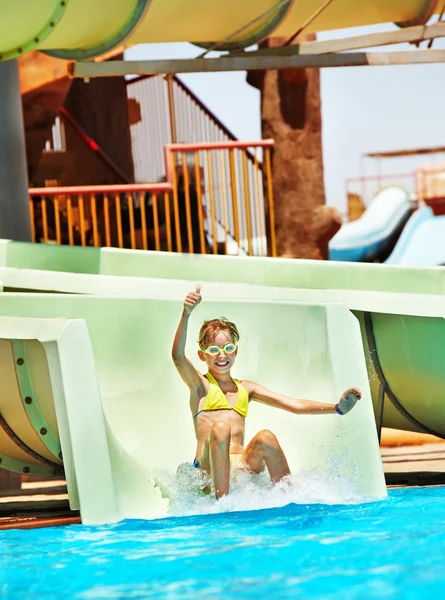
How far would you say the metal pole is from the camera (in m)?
5.96

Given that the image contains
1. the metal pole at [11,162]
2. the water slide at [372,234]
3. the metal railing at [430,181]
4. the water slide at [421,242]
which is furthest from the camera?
the metal railing at [430,181]

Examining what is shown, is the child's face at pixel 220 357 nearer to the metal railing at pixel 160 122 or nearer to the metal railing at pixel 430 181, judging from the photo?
the metal railing at pixel 160 122

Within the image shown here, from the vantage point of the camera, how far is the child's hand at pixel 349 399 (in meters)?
3.80

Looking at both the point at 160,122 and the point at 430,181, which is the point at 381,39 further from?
the point at 430,181

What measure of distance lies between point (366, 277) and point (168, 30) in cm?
241

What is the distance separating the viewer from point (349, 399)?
383 centimetres

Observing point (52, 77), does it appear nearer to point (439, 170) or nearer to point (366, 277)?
point (366, 277)

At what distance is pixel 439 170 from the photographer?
58.1 ft

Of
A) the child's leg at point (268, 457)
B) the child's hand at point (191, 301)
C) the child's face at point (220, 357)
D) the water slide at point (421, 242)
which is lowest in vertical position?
the child's leg at point (268, 457)

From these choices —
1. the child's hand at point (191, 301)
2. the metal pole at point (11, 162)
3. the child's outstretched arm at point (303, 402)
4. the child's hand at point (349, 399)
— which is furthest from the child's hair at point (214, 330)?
the metal pole at point (11, 162)

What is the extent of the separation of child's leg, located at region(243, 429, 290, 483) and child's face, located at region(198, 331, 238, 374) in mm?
369

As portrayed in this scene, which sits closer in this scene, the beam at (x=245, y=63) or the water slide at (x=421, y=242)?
the beam at (x=245, y=63)

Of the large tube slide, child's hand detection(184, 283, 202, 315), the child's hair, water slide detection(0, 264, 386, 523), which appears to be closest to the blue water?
water slide detection(0, 264, 386, 523)

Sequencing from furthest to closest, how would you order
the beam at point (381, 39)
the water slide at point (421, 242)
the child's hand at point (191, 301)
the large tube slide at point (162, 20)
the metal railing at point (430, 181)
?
the metal railing at point (430, 181)
the water slide at point (421, 242)
the beam at point (381, 39)
the large tube slide at point (162, 20)
the child's hand at point (191, 301)
